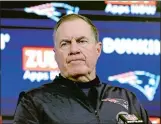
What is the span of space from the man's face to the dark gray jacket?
5cm

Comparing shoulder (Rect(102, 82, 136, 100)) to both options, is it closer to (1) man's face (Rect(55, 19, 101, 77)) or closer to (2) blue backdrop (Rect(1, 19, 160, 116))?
(1) man's face (Rect(55, 19, 101, 77))

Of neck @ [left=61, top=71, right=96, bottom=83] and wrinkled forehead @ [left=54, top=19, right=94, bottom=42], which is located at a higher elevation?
wrinkled forehead @ [left=54, top=19, right=94, bottom=42]

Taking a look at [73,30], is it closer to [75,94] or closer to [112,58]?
[75,94]

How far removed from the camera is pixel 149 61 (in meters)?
2.87

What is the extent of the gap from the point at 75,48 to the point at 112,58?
1.53 m

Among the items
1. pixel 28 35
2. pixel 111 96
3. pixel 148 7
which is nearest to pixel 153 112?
pixel 148 7

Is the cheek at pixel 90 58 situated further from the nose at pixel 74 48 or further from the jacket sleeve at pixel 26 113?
the jacket sleeve at pixel 26 113

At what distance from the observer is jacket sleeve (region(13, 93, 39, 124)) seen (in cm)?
126

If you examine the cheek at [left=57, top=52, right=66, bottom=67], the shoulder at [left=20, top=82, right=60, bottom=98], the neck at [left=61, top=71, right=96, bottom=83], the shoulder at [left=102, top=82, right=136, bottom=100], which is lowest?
the shoulder at [left=102, top=82, right=136, bottom=100]

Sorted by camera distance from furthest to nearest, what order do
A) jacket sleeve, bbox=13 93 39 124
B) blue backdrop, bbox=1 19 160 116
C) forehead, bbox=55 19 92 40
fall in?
1. blue backdrop, bbox=1 19 160 116
2. forehead, bbox=55 19 92 40
3. jacket sleeve, bbox=13 93 39 124

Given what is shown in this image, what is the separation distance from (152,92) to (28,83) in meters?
0.78

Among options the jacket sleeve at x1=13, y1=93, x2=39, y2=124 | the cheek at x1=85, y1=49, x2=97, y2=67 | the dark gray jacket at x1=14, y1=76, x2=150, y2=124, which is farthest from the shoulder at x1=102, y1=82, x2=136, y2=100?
the jacket sleeve at x1=13, y1=93, x2=39, y2=124

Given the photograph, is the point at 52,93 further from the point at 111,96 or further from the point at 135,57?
the point at 135,57

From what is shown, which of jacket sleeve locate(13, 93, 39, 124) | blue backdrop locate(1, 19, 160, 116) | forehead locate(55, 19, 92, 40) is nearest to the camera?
jacket sleeve locate(13, 93, 39, 124)
